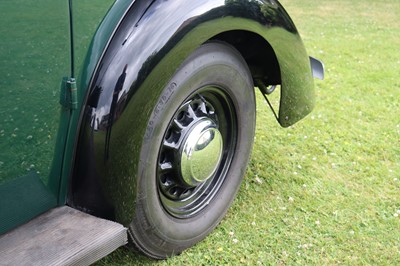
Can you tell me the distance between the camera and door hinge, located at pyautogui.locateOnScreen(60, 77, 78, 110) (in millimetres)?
1918

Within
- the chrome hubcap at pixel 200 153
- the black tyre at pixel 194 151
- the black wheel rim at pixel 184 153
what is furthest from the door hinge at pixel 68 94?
the chrome hubcap at pixel 200 153

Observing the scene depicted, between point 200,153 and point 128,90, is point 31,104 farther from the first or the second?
point 200,153

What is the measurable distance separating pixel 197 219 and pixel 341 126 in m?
1.92

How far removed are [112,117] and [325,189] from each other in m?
1.73

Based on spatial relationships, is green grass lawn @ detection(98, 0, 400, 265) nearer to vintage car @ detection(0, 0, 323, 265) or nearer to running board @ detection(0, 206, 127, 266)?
vintage car @ detection(0, 0, 323, 265)

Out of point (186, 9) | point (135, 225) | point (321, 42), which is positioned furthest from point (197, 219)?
point (321, 42)

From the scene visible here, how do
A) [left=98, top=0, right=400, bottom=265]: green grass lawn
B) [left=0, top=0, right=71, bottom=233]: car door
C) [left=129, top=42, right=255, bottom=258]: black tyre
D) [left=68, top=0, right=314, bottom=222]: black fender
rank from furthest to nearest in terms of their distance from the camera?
[left=98, top=0, right=400, bottom=265]: green grass lawn, [left=129, top=42, right=255, bottom=258]: black tyre, [left=68, top=0, right=314, bottom=222]: black fender, [left=0, top=0, right=71, bottom=233]: car door

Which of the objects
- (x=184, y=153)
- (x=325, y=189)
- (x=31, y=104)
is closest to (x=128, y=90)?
(x=31, y=104)

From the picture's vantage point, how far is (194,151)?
247 cm

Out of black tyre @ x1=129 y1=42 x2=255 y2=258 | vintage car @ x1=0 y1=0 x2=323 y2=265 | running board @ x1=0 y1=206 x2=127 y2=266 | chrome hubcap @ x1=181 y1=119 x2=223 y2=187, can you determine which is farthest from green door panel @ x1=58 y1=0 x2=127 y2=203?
chrome hubcap @ x1=181 y1=119 x2=223 y2=187

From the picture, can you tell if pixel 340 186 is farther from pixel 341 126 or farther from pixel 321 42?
pixel 321 42

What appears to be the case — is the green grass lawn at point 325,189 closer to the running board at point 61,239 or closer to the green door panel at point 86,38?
the running board at point 61,239

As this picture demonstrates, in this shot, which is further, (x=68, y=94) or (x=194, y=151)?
(x=194, y=151)

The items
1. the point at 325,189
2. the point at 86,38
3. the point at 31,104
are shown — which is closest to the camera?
the point at 31,104
